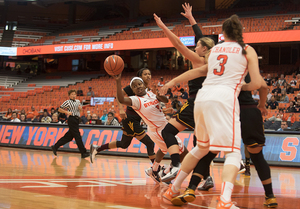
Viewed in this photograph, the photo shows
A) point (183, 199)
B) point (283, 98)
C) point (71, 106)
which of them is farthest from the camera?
point (283, 98)

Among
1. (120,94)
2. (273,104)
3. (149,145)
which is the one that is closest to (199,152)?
(120,94)

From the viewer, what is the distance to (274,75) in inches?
819

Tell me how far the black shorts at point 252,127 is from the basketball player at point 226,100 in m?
0.43

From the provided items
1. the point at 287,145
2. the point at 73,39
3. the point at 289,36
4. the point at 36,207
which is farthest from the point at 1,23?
the point at 36,207

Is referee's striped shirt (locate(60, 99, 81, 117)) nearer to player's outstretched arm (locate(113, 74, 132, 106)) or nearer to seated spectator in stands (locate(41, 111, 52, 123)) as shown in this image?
player's outstretched arm (locate(113, 74, 132, 106))

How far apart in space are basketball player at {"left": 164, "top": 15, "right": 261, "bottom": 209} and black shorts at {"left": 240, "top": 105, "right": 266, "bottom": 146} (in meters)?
0.43

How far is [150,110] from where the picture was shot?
5.34m

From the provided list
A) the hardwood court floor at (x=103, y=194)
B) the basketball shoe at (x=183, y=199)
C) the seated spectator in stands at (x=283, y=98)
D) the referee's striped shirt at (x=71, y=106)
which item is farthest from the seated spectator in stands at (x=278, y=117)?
the basketball shoe at (x=183, y=199)

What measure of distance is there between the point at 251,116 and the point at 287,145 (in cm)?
587

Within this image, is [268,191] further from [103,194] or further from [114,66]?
[114,66]

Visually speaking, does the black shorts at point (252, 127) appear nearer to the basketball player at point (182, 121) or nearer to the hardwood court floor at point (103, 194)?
the hardwood court floor at point (103, 194)

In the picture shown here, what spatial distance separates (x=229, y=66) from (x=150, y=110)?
2211mm

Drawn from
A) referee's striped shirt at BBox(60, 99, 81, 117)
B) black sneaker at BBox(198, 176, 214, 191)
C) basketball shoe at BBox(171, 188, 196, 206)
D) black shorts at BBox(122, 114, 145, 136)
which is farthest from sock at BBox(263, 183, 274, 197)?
referee's striped shirt at BBox(60, 99, 81, 117)

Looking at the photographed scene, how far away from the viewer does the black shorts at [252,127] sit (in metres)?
3.77
